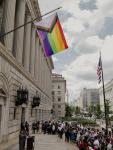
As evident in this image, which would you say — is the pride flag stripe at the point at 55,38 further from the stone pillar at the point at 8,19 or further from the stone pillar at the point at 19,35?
the stone pillar at the point at 19,35

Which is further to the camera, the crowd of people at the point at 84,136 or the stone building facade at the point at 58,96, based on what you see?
the stone building facade at the point at 58,96

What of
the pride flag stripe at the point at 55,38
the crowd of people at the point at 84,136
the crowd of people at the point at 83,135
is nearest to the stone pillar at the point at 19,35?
the crowd of people at the point at 83,135

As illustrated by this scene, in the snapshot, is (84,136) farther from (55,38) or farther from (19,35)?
(19,35)

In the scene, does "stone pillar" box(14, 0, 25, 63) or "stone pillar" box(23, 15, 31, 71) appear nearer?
"stone pillar" box(14, 0, 25, 63)

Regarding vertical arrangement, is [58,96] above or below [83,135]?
above

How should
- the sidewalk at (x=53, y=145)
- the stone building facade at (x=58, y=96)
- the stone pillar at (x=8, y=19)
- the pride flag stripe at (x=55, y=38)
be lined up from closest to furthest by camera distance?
the pride flag stripe at (x=55, y=38) → the sidewalk at (x=53, y=145) → the stone pillar at (x=8, y=19) → the stone building facade at (x=58, y=96)

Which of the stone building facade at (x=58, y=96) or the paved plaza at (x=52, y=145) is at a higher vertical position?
the stone building facade at (x=58, y=96)

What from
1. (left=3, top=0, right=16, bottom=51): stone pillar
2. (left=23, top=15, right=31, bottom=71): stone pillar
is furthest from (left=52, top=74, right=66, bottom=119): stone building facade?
(left=3, top=0, right=16, bottom=51): stone pillar

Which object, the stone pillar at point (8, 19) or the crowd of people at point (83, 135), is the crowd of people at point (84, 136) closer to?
the crowd of people at point (83, 135)

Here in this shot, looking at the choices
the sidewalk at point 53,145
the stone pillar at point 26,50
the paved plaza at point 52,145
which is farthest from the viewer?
the stone pillar at point 26,50

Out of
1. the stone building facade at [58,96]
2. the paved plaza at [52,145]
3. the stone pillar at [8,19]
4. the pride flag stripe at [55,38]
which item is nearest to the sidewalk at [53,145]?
the paved plaza at [52,145]

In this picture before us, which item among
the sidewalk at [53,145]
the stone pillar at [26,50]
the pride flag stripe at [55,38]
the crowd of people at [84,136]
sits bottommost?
the sidewalk at [53,145]

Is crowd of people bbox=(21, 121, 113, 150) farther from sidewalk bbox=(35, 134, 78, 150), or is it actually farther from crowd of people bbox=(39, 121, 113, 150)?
sidewalk bbox=(35, 134, 78, 150)

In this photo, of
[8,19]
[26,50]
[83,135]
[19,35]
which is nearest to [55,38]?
[8,19]
